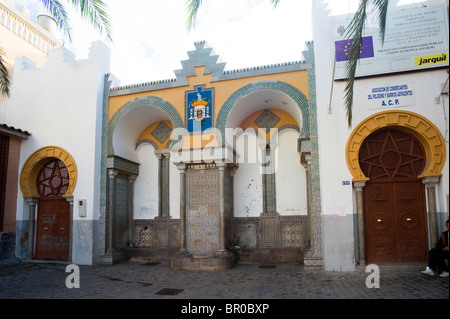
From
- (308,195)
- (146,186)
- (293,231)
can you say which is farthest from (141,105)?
(293,231)

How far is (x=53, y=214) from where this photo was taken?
1033 cm

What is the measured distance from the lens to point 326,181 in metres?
8.04

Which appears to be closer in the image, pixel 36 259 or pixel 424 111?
pixel 424 111

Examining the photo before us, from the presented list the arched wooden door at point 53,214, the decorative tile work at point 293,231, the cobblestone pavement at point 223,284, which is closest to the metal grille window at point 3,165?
the arched wooden door at point 53,214

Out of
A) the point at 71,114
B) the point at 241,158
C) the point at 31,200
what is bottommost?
Result: the point at 31,200

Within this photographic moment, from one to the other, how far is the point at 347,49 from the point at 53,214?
31.7ft

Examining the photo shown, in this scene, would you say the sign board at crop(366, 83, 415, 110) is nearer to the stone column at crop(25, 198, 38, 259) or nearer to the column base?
the column base

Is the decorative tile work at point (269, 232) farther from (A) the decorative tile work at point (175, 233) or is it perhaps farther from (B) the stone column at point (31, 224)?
(B) the stone column at point (31, 224)

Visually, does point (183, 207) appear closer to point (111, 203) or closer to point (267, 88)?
point (111, 203)
